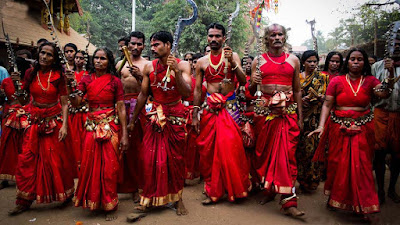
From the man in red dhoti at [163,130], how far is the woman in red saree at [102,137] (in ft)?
1.23

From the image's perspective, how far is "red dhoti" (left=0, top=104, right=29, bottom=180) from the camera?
5328 millimetres

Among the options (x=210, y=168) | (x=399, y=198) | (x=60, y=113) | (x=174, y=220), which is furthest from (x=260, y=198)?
(x=60, y=113)

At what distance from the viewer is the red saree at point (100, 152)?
3.96m

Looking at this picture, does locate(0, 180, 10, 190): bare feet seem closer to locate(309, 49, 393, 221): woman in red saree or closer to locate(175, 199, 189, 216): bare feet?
locate(175, 199, 189, 216): bare feet

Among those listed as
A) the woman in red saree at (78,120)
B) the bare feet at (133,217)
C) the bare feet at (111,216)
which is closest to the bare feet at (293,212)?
the bare feet at (133,217)

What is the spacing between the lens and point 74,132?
5941 millimetres

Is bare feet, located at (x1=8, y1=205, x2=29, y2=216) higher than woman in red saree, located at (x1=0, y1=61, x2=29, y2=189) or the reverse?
the reverse

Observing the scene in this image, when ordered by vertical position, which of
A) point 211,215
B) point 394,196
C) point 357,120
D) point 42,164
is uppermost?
point 357,120

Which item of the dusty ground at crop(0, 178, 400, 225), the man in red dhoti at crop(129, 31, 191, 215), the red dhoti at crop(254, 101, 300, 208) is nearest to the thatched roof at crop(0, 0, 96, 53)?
the dusty ground at crop(0, 178, 400, 225)

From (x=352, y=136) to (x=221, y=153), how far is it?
1838 millimetres

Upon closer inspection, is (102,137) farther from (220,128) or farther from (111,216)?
(220,128)

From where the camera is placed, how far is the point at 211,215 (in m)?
4.13

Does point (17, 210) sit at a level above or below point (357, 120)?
below

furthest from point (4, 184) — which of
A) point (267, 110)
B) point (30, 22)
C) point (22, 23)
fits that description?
point (30, 22)
